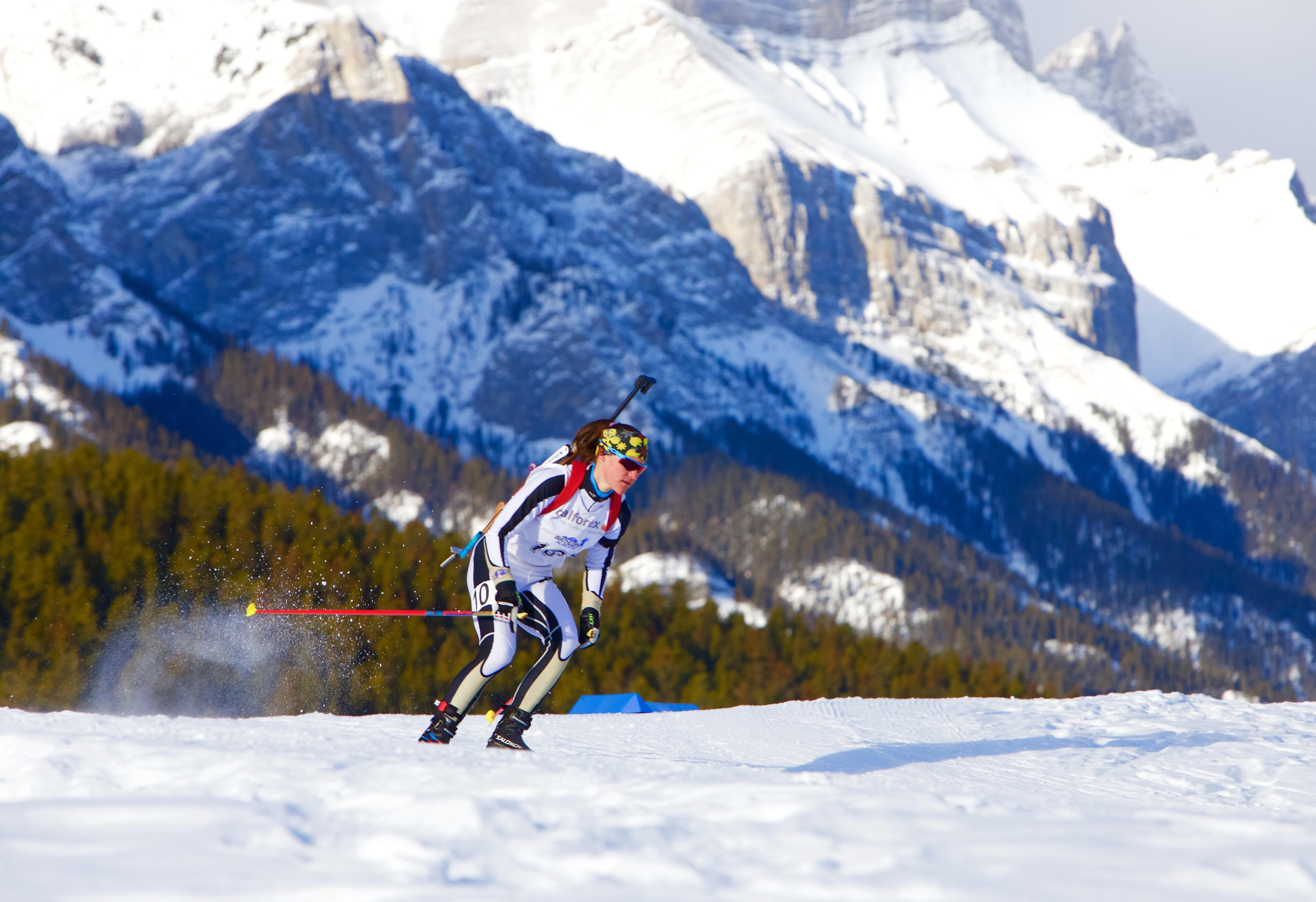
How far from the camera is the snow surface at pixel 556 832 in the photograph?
5.36 meters

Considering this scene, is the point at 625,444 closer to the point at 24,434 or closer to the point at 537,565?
the point at 537,565

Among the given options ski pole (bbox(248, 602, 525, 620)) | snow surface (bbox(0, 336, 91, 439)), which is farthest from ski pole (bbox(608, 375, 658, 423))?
snow surface (bbox(0, 336, 91, 439))

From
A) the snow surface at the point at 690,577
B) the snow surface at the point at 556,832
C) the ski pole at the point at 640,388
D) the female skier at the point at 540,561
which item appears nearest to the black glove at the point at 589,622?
the female skier at the point at 540,561

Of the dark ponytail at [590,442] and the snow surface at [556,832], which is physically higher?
the dark ponytail at [590,442]

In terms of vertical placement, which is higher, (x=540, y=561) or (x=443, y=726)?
(x=540, y=561)

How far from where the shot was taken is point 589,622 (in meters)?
10.6

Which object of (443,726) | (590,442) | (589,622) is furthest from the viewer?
(589,622)

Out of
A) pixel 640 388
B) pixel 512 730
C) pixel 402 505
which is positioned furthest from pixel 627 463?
pixel 402 505

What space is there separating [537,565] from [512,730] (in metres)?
1.40

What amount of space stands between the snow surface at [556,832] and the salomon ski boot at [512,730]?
0.75 feet

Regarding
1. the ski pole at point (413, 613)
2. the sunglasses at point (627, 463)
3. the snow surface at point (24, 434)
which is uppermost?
the snow surface at point (24, 434)

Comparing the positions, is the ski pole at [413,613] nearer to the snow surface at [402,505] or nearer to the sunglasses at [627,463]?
the sunglasses at [627,463]

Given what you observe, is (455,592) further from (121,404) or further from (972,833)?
(121,404)

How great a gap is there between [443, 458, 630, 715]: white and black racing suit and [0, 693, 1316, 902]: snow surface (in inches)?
26.0
